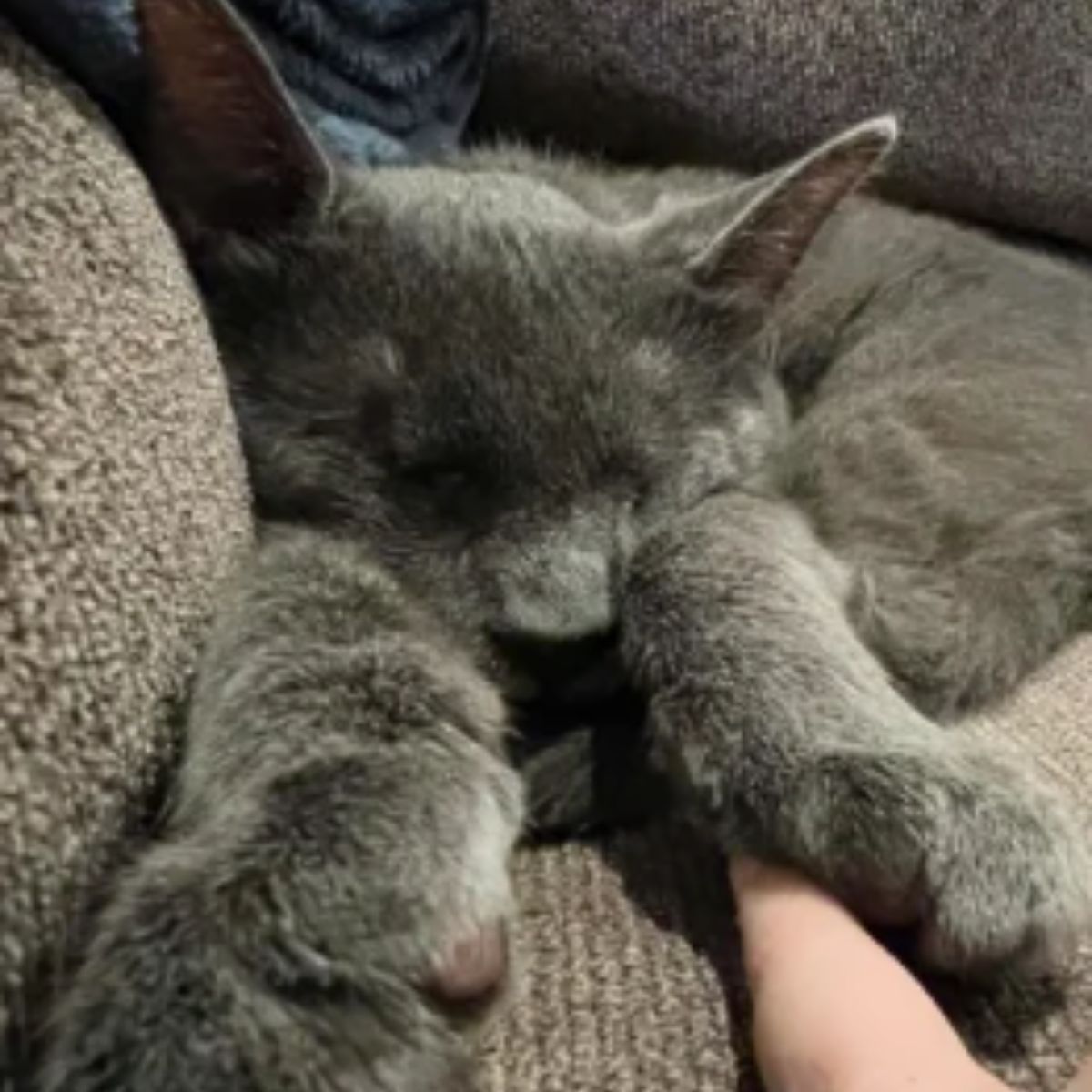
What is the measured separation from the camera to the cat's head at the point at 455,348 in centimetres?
106

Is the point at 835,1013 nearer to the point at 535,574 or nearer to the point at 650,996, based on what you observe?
the point at 650,996

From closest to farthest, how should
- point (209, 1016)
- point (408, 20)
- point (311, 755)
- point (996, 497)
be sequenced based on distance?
1. point (209, 1016)
2. point (311, 755)
3. point (996, 497)
4. point (408, 20)

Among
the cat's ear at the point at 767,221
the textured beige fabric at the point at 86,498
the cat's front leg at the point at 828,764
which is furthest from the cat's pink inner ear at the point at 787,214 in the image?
the textured beige fabric at the point at 86,498

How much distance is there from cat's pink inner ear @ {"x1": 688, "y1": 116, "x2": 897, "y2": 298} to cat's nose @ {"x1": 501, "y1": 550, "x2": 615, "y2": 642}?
9.2 inches

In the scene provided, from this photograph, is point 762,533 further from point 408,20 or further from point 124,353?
point 408,20

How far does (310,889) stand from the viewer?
776mm

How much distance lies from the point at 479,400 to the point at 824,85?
0.78 meters

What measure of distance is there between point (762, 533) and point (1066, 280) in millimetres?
596

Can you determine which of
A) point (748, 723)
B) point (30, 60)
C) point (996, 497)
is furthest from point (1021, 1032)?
point (30, 60)

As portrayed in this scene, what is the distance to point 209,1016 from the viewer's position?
28.5 inches

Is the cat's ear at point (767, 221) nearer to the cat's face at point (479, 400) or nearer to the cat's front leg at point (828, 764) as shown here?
the cat's face at point (479, 400)

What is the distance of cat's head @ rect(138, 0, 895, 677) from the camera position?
106 centimetres

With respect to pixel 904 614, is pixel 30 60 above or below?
above

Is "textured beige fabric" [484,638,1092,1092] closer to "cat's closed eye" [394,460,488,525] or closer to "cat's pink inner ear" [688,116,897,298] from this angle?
"cat's closed eye" [394,460,488,525]
